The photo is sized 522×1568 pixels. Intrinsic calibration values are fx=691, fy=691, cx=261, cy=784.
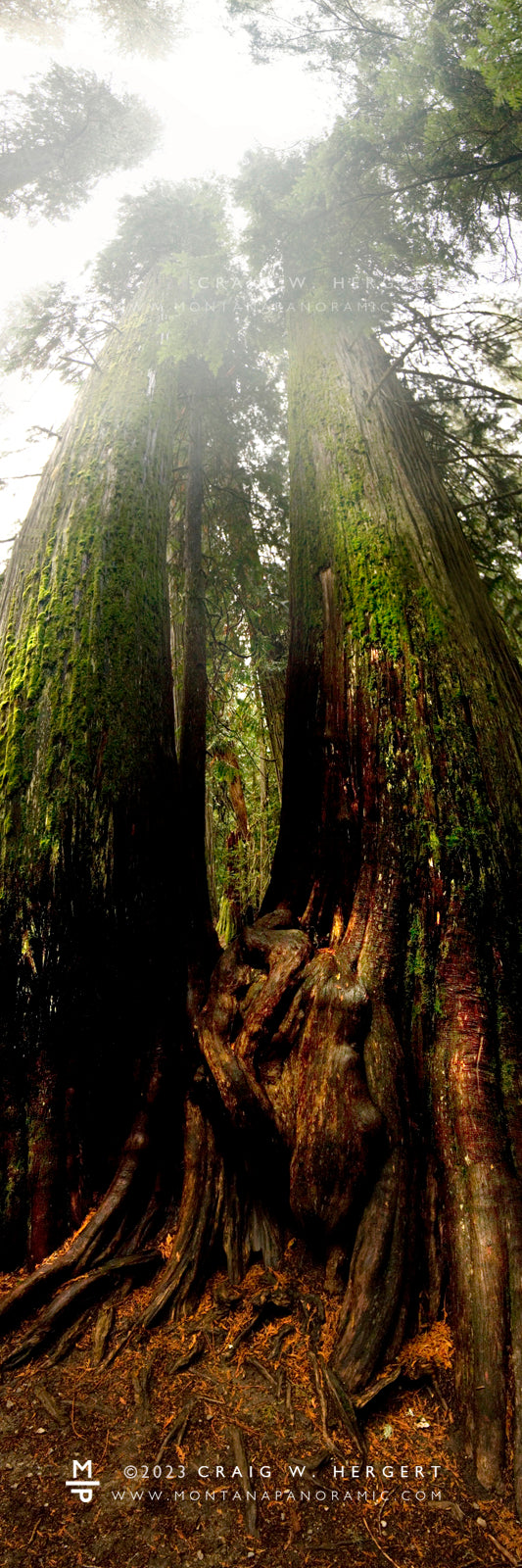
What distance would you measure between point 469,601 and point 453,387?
2739mm

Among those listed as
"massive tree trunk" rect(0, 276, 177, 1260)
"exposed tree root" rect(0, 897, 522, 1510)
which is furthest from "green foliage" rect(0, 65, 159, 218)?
"exposed tree root" rect(0, 897, 522, 1510)

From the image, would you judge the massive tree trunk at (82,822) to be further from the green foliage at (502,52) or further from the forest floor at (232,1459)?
the green foliage at (502,52)

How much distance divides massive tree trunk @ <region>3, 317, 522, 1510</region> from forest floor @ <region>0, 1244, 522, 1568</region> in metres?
0.12

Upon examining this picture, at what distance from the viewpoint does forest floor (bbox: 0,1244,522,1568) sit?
1.79 metres

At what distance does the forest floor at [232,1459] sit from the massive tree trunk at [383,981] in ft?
0.40

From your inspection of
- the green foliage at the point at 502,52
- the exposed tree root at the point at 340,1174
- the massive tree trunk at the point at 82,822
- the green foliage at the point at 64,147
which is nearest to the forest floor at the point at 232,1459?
the exposed tree root at the point at 340,1174

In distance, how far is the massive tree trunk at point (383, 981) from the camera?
8.03 feet

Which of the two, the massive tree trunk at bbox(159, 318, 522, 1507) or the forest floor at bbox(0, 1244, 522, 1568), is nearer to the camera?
the forest floor at bbox(0, 1244, 522, 1568)

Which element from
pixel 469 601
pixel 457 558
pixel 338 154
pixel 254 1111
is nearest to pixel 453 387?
pixel 338 154

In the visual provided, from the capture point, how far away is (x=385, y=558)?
3.52 metres

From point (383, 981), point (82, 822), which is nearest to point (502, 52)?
point (82, 822)

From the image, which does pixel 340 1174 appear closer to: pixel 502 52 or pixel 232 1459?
pixel 232 1459

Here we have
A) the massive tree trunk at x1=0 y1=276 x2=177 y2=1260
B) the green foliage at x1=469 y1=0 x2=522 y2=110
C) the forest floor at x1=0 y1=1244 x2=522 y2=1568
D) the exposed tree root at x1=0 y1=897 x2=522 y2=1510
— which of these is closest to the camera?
the forest floor at x1=0 y1=1244 x2=522 y2=1568

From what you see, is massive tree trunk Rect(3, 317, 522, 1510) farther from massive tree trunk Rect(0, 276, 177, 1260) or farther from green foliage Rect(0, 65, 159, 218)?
green foliage Rect(0, 65, 159, 218)
